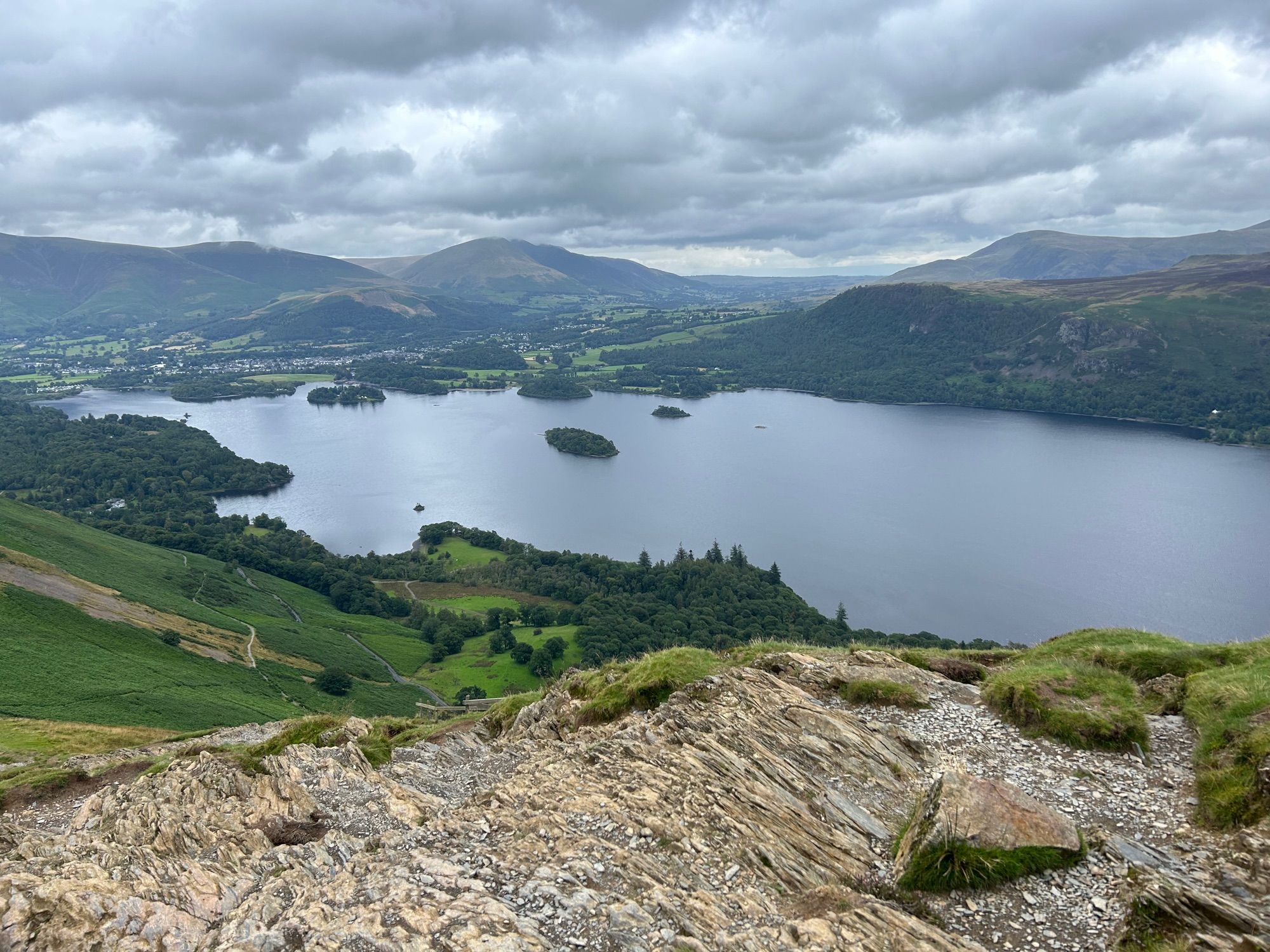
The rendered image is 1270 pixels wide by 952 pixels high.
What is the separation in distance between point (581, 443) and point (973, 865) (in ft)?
520

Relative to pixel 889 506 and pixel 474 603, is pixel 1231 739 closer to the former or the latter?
pixel 474 603

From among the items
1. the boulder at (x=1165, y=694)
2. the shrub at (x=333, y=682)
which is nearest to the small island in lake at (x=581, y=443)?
the shrub at (x=333, y=682)

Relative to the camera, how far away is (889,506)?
404 ft

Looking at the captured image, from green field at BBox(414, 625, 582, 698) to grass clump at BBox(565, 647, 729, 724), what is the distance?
41.9 m

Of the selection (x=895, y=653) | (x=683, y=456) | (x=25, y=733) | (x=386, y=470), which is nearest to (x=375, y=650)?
(x=25, y=733)

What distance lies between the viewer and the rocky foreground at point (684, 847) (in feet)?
33.4

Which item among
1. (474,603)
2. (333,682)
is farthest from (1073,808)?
(474,603)

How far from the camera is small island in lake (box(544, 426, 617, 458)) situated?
16425cm

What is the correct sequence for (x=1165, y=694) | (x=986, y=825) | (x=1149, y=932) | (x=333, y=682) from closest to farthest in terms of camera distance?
(x=1149, y=932) → (x=986, y=825) → (x=1165, y=694) → (x=333, y=682)

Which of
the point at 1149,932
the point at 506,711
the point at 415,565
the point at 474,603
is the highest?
the point at 1149,932

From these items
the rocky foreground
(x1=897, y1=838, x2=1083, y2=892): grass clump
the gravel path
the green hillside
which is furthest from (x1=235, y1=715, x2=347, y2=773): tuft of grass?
(x1=897, y1=838, x2=1083, y2=892): grass clump

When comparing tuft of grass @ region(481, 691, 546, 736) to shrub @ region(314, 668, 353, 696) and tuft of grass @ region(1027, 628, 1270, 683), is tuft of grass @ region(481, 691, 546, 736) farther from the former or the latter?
shrub @ region(314, 668, 353, 696)

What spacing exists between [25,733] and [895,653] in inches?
1331

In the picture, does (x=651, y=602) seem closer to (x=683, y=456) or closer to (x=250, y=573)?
(x=250, y=573)
